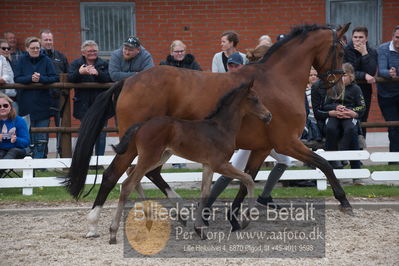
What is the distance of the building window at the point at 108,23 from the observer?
1268 cm

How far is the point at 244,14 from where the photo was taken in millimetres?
12680

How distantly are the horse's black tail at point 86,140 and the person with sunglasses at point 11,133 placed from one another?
2339 mm

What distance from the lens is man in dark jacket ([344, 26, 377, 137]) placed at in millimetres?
9555

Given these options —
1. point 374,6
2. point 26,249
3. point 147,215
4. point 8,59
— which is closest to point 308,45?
point 147,215

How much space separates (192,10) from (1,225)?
6765mm

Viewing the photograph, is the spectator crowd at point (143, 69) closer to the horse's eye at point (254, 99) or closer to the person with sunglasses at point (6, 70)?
the person with sunglasses at point (6, 70)

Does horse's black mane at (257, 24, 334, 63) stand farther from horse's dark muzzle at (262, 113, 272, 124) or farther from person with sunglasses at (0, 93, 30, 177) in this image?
person with sunglasses at (0, 93, 30, 177)

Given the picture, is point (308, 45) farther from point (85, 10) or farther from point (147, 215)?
point (85, 10)

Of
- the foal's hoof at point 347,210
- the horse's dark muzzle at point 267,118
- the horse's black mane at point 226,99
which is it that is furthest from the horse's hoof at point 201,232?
the foal's hoof at point 347,210

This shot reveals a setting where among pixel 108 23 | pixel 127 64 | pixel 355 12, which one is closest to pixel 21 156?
pixel 127 64

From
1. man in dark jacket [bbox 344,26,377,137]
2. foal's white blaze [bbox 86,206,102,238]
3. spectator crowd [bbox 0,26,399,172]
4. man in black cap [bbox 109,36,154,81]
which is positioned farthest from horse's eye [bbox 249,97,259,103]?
man in dark jacket [bbox 344,26,377,137]

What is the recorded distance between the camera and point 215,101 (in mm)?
6742

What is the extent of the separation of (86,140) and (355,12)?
24.9 ft

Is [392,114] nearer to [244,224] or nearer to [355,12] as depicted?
[355,12]
